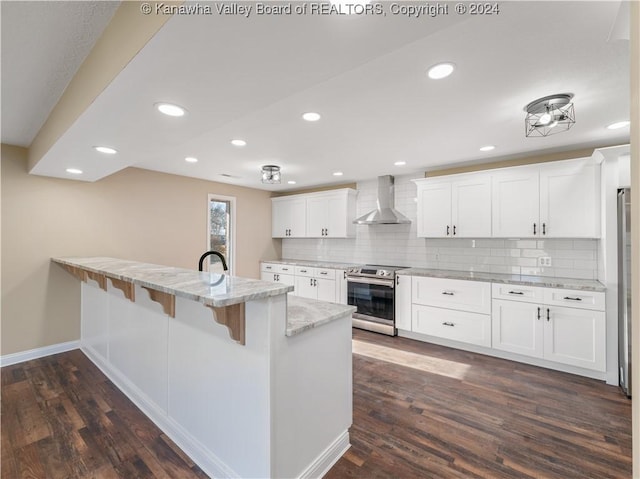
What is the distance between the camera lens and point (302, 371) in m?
1.57

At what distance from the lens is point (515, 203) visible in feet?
11.2

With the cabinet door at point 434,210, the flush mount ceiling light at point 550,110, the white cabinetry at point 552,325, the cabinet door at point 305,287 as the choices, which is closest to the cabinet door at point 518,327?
the white cabinetry at point 552,325

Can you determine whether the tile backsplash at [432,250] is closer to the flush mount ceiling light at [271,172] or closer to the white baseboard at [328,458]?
the flush mount ceiling light at [271,172]

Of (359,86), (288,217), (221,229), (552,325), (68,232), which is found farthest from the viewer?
(288,217)

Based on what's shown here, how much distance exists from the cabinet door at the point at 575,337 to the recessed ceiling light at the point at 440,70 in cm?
262

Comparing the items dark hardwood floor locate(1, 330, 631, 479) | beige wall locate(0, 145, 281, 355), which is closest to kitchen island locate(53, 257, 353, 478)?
dark hardwood floor locate(1, 330, 631, 479)

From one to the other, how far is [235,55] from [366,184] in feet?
13.3

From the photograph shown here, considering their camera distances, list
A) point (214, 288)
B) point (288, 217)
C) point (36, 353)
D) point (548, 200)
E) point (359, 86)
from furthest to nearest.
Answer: point (288, 217), point (36, 353), point (548, 200), point (359, 86), point (214, 288)

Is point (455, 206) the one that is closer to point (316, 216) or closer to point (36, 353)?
point (316, 216)

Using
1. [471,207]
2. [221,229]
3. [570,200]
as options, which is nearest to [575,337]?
[570,200]

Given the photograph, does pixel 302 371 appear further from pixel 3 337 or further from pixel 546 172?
pixel 3 337

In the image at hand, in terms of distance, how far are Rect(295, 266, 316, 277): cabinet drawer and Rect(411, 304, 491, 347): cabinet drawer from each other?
1.78 metres

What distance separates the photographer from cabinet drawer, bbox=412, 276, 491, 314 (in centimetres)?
339

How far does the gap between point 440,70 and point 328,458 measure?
240 centimetres
